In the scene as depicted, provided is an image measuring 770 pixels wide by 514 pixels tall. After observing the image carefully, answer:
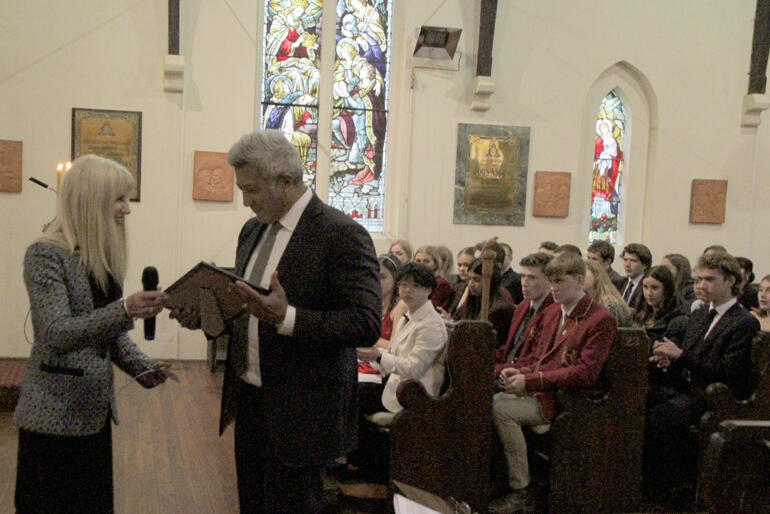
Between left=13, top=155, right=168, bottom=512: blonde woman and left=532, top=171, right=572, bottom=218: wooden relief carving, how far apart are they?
7488mm

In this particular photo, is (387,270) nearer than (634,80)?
Yes

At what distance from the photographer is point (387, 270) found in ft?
17.2

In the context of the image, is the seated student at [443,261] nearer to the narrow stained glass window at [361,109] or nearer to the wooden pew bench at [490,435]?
the narrow stained glass window at [361,109]

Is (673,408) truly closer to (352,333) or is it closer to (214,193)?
(352,333)

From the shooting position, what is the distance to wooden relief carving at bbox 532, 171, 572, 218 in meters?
9.27

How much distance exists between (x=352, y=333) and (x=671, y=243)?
333 inches

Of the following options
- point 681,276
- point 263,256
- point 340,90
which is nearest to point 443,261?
point 681,276

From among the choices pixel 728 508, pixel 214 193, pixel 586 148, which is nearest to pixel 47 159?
pixel 214 193

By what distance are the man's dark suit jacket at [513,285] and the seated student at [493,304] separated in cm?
91

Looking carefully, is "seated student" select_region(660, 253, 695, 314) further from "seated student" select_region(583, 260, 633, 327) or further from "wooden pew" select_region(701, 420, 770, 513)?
"wooden pew" select_region(701, 420, 770, 513)

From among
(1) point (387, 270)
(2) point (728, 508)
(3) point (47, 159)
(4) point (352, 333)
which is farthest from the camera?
(3) point (47, 159)

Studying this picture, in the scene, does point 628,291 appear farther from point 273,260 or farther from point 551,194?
point 273,260

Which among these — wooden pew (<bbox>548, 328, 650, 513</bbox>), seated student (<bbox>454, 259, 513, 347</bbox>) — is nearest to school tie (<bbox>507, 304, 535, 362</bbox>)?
seated student (<bbox>454, 259, 513, 347</bbox>)

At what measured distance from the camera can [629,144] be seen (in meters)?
9.88
